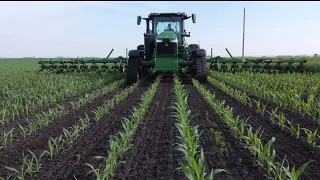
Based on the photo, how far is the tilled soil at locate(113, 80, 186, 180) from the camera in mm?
3430

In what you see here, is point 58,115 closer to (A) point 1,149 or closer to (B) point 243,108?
(A) point 1,149

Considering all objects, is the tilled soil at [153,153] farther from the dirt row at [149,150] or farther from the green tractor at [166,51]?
the green tractor at [166,51]

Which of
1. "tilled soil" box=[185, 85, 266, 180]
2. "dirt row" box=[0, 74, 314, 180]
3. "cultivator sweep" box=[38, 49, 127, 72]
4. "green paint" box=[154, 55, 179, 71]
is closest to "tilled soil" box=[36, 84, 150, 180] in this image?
"dirt row" box=[0, 74, 314, 180]

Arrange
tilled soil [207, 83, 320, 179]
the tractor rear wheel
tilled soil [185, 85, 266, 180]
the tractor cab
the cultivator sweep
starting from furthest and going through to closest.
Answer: the cultivator sweep < the tractor cab < the tractor rear wheel < tilled soil [207, 83, 320, 179] < tilled soil [185, 85, 266, 180]

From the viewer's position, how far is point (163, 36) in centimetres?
1210

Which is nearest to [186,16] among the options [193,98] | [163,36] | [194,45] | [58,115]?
[163,36]

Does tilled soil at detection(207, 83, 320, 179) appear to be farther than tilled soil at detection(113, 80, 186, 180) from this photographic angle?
Yes

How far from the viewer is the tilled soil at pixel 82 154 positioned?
3.41 m

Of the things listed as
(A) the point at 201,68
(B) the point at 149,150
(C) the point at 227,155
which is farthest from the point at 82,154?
(A) the point at 201,68

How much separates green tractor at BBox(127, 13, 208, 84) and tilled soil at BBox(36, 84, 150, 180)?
18.6ft

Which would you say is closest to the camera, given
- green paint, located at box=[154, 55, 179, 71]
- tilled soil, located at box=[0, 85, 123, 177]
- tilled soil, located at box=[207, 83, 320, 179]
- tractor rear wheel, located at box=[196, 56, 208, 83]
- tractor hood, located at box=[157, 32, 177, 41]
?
tilled soil, located at box=[207, 83, 320, 179]

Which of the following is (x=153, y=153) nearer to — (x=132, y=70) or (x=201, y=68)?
(x=132, y=70)

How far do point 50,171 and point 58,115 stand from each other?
2993 mm

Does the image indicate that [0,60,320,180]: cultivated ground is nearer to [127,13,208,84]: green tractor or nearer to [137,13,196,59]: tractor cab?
[127,13,208,84]: green tractor
